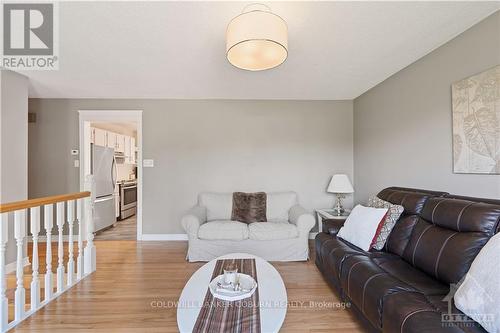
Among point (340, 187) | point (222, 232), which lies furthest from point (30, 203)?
point (340, 187)

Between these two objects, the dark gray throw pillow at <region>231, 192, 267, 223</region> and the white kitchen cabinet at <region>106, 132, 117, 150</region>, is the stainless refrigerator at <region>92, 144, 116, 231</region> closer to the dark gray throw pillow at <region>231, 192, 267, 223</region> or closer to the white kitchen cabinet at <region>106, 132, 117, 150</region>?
the white kitchen cabinet at <region>106, 132, 117, 150</region>

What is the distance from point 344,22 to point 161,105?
10.1 feet

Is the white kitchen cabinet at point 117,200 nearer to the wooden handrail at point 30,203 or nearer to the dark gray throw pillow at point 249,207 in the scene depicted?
the wooden handrail at point 30,203

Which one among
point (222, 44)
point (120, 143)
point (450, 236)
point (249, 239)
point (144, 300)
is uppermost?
point (222, 44)

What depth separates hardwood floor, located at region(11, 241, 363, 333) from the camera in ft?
6.00

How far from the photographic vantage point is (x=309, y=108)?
4.08 m

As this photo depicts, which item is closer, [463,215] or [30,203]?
[463,215]

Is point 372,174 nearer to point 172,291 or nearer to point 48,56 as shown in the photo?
point 172,291

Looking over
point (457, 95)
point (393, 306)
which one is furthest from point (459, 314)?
point (457, 95)

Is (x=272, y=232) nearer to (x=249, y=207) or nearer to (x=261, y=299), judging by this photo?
(x=249, y=207)

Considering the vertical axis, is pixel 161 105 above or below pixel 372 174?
above

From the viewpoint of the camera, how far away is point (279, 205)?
144 inches

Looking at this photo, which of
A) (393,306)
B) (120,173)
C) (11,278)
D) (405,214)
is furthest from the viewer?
(120,173)

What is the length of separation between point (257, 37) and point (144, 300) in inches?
93.1
